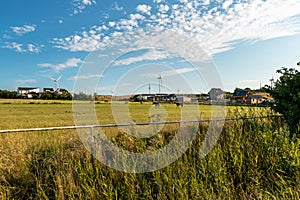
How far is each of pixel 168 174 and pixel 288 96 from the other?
4148 millimetres

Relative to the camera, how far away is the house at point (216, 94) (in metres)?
6.59

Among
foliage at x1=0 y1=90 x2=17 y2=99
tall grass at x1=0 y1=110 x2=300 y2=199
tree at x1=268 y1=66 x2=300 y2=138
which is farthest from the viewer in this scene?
foliage at x1=0 y1=90 x2=17 y2=99

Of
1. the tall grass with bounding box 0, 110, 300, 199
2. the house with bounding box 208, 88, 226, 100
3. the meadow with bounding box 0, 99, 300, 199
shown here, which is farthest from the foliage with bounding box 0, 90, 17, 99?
the house with bounding box 208, 88, 226, 100

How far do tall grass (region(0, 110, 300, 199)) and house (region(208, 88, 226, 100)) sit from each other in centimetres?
146

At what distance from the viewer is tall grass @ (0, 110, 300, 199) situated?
384 cm

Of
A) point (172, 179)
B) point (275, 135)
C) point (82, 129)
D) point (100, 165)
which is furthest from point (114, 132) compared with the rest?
point (275, 135)

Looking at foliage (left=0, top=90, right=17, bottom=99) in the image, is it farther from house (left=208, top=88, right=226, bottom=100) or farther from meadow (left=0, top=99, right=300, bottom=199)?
house (left=208, top=88, right=226, bottom=100)

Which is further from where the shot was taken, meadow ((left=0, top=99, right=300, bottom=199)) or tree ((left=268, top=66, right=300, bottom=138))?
tree ((left=268, top=66, right=300, bottom=138))

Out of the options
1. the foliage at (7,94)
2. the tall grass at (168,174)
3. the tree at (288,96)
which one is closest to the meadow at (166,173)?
the tall grass at (168,174)

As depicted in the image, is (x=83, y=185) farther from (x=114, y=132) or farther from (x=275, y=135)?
(x=275, y=135)

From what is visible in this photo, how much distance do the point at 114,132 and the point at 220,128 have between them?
104 inches

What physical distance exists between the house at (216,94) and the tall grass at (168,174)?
1.46m

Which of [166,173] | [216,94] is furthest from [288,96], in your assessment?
[166,173]

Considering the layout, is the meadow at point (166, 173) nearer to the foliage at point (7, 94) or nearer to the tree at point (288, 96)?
the tree at point (288, 96)
